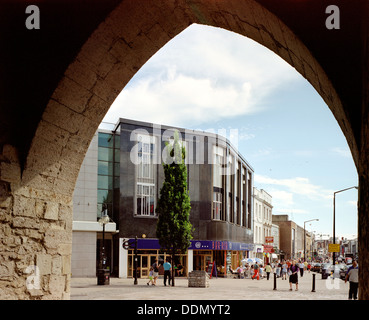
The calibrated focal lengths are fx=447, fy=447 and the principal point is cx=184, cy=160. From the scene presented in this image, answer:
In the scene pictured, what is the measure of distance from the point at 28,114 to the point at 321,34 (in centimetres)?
265

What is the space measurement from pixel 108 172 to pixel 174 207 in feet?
27.6

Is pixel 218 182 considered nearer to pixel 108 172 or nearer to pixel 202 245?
pixel 202 245

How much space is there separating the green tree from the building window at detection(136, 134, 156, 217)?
6545 millimetres

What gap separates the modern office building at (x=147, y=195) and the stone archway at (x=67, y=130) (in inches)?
951

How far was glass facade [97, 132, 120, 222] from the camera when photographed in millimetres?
30000

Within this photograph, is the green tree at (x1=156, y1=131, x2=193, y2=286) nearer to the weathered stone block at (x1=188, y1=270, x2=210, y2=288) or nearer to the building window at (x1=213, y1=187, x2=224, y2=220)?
the weathered stone block at (x1=188, y1=270, x2=210, y2=288)

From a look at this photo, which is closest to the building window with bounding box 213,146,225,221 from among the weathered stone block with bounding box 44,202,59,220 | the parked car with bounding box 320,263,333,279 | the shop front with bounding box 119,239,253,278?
the shop front with bounding box 119,239,253,278

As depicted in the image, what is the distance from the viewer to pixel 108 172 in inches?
1196

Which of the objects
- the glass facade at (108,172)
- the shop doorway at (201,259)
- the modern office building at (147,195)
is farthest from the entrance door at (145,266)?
the shop doorway at (201,259)

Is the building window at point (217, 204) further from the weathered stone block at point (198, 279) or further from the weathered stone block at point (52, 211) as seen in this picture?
the weathered stone block at point (52, 211)

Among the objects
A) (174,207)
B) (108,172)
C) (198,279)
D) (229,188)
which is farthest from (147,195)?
(198,279)

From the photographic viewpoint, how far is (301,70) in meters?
3.48

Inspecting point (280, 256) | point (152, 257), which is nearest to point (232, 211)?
point (152, 257)

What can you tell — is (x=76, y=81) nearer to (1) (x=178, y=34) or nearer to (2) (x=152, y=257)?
(1) (x=178, y=34)
